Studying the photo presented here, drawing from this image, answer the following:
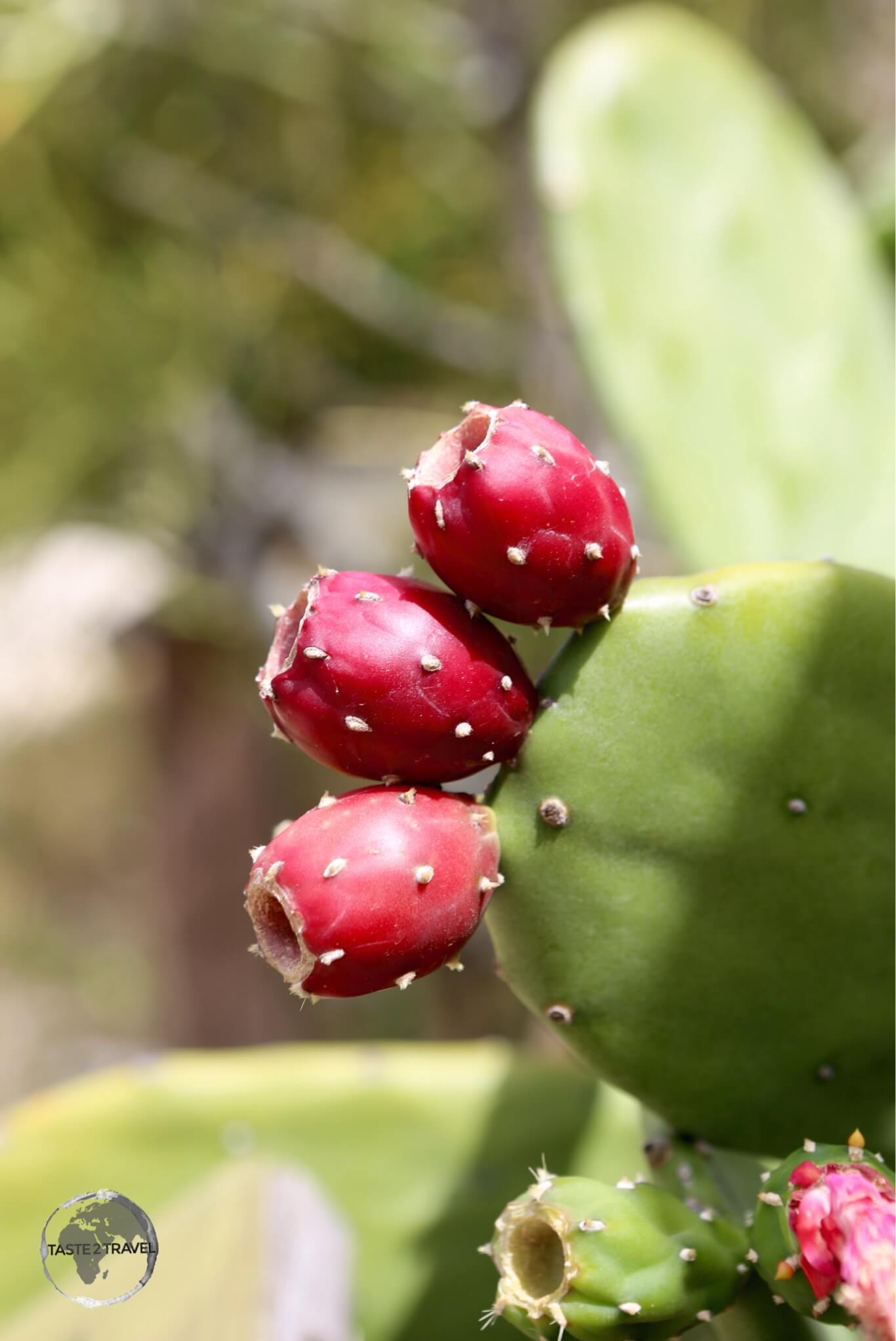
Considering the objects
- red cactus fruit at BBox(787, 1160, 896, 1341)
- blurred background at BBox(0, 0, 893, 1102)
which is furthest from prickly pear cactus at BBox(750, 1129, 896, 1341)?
blurred background at BBox(0, 0, 893, 1102)

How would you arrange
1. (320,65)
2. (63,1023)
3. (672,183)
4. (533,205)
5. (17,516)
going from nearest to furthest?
1. (672,183)
2. (533,205)
3. (17,516)
4. (320,65)
5. (63,1023)

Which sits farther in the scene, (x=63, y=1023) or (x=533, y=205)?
(x=63, y=1023)

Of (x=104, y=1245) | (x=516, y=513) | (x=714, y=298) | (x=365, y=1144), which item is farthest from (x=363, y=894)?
(x=714, y=298)

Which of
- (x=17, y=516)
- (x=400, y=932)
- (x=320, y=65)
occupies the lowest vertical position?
(x=17, y=516)

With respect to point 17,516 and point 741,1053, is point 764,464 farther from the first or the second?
point 17,516

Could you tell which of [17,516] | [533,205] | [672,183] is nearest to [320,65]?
[533,205]

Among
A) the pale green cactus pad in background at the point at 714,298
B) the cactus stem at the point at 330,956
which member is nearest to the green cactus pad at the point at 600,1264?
the cactus stem at the point at 330,956

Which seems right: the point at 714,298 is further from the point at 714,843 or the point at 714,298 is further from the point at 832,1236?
the point at 832,1236

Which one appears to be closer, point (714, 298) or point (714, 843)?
point (714, 843)
